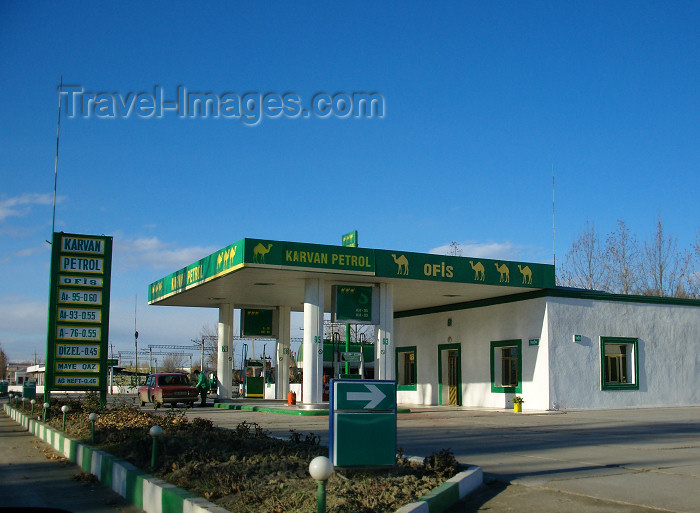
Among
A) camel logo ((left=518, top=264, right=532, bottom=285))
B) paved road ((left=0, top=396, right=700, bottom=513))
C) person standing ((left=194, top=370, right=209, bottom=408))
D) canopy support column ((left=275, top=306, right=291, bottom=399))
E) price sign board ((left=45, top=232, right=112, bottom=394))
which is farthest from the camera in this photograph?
canopy support column ((left=275, top=306, right=291, bottom=399))

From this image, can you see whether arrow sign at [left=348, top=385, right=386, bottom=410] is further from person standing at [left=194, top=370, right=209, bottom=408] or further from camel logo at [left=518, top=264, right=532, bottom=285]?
person standing at [left=194, top=370, right=209, bottom=408]

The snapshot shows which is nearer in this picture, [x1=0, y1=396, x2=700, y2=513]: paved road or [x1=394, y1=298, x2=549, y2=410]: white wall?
[x1=0, y1=396, x2=700, y2=513]: paved road

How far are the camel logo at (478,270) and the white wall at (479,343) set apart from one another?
3.05 meters

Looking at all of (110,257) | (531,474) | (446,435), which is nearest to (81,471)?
(531,474)

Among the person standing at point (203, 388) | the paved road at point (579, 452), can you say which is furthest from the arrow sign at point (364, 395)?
the person standing at point (203, 388)

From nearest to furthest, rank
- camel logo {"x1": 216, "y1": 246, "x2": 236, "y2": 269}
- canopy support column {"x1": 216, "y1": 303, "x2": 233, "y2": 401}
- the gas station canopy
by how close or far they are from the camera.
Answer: the gas station canopy → camel logo {"x1": 216, "y1": 246, "x2": 236, "y2": 269} → canopy support column {"x1": 216, "y1": 303, "x2": 233, "y2": 401}

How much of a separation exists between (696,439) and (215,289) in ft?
59.3

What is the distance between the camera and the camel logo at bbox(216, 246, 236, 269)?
73.2ft

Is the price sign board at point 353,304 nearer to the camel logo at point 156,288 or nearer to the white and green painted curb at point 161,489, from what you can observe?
the camel logo at point 156,288

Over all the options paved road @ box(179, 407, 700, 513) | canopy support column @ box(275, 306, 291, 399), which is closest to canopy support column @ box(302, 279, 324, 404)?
paved road @ box(179, 407, 700, 513)

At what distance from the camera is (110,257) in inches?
760

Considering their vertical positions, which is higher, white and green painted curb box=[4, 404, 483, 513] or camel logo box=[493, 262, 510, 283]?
camel logo box=[493, 262, 510, 283]

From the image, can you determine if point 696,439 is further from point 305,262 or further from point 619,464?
point 305,262

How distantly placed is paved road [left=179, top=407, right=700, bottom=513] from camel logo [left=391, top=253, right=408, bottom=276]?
5117mm
